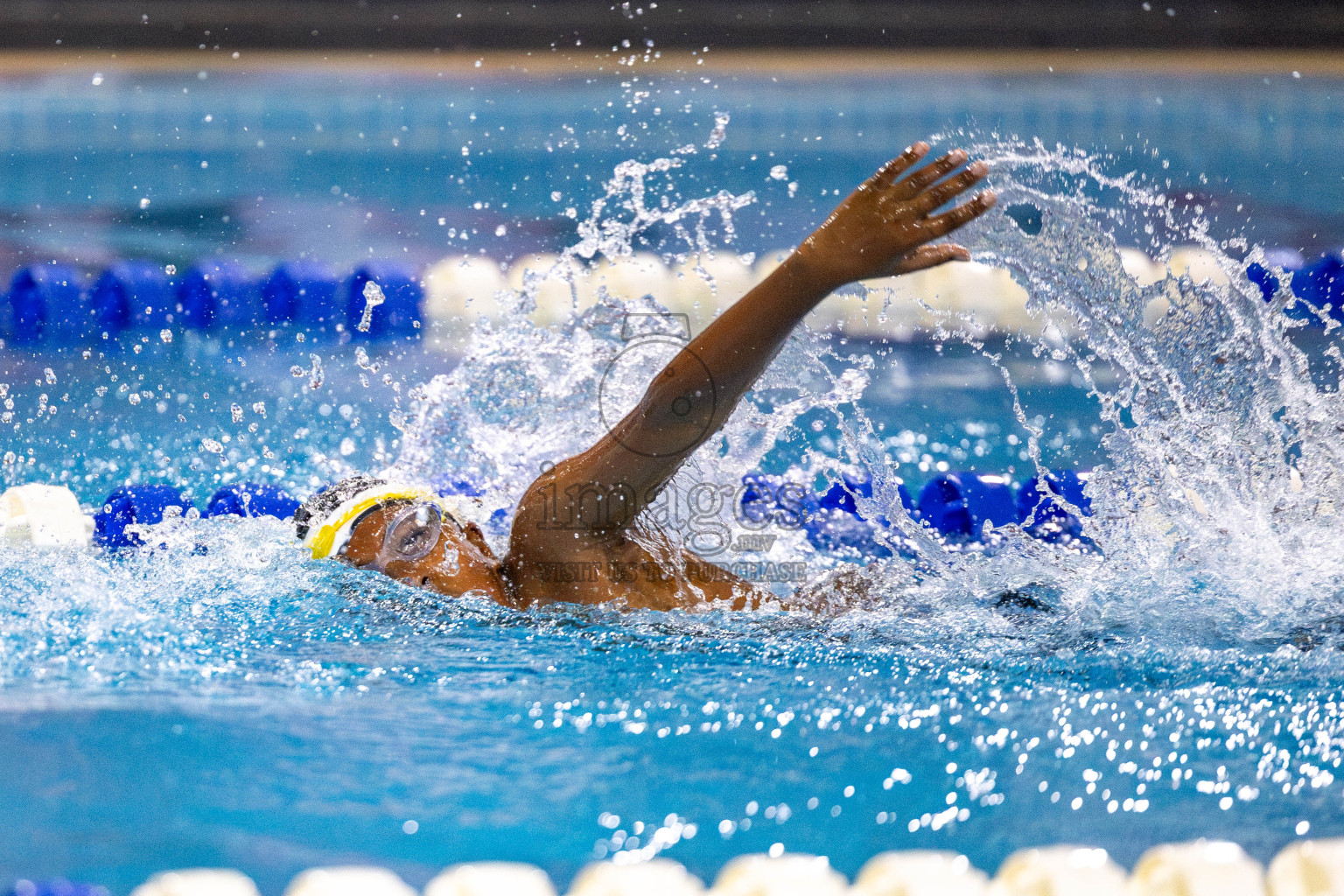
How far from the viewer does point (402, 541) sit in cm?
184

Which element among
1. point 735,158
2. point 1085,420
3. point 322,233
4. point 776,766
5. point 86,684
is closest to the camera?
point 776,766

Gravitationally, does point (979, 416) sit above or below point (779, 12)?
below

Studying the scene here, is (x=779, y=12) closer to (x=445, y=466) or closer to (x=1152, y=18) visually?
(x=1152, y=18)

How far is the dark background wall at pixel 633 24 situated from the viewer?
705 cm

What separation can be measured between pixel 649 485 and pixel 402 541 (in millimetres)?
427

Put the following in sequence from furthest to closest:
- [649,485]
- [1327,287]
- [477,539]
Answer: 1. [1327,287]
2. [477,539]
3. [649,485]

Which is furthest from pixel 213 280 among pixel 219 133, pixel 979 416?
pixel 219 133

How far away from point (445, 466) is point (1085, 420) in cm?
198

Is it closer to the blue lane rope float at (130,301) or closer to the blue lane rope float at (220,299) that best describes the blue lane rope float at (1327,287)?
the blue lane rope float at (220,299)

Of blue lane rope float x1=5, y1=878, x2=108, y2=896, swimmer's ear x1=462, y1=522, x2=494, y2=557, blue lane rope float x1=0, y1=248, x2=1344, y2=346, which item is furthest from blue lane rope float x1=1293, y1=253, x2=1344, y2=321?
blue lane rope float x1=5, y1=878, x2=108, y2=896

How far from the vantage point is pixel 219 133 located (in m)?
7.24

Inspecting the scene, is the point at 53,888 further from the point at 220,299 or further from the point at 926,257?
the point at 220,299

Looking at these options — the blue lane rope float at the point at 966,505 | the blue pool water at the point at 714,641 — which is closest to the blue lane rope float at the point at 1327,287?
the blue pool water at the point at 714,641

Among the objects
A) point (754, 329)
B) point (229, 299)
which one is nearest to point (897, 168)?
point (754, 329)
